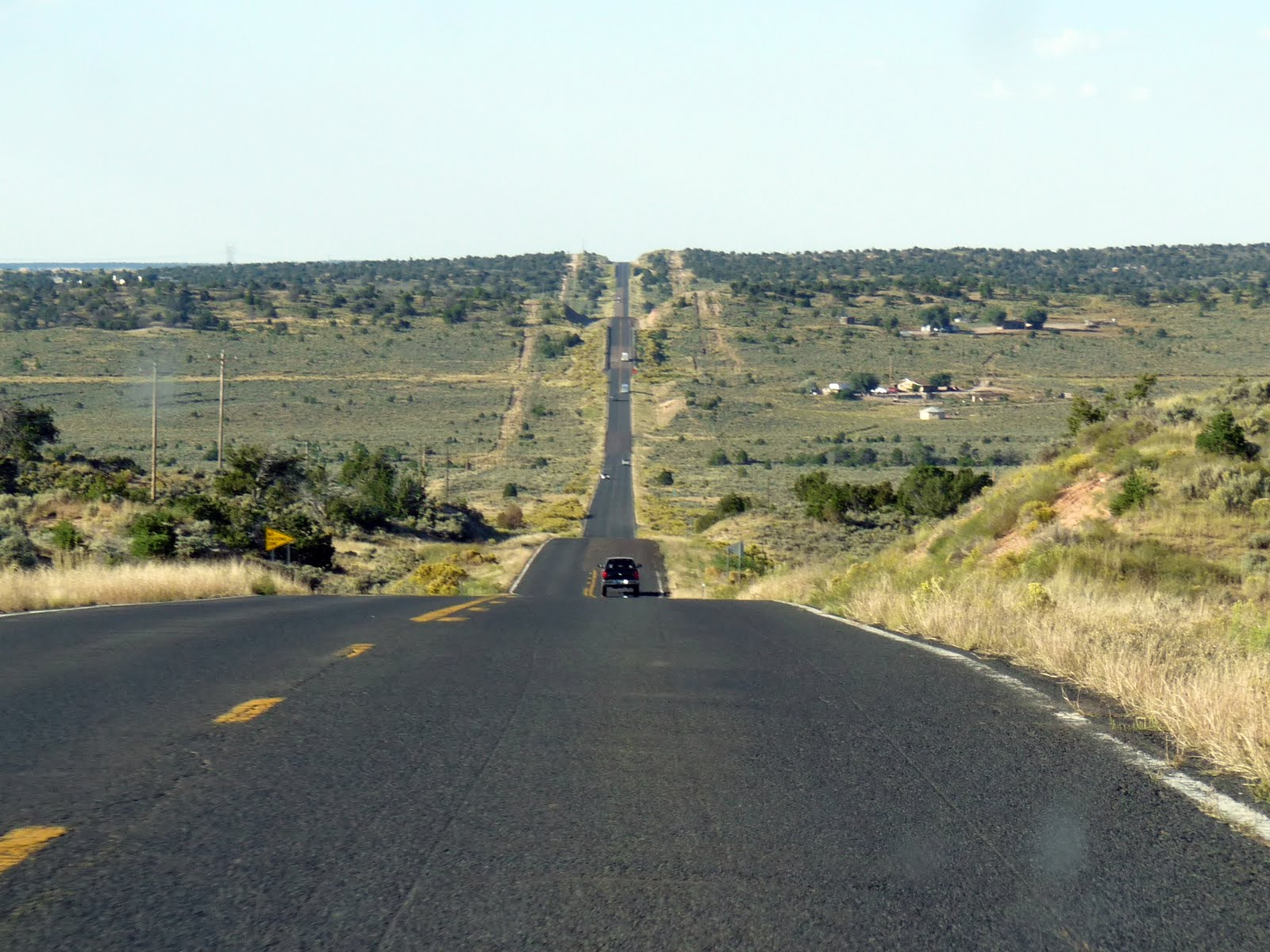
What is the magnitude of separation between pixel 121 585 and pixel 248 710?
39.8ft

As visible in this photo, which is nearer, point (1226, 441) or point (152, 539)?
point (1226, 441)

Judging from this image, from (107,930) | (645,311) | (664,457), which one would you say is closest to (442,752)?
(107,930)

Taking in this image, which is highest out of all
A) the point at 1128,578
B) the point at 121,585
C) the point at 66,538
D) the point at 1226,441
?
the point at 1226,441

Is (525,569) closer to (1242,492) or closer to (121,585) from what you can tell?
(1242,492)

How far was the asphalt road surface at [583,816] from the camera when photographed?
161 inches

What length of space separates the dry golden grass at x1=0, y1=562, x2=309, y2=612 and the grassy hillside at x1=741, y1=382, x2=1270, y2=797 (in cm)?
1006

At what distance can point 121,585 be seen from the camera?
18844mm

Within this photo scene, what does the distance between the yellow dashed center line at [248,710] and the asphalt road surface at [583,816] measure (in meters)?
0.09

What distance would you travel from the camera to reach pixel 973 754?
6.86 m

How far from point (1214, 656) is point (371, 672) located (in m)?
6.20

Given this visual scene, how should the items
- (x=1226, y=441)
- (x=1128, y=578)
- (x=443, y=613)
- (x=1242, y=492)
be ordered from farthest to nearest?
(x=1226, y=441), (x=1242, y=492), (x=1128, y=578), (x=443, y=613)

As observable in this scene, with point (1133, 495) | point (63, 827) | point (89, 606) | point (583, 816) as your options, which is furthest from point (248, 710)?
point (1133, 495)

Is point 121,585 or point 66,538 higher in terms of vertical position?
point 121,585

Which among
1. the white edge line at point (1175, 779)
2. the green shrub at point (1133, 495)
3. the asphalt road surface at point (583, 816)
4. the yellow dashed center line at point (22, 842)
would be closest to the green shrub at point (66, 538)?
the green shrub at point (1133, 495)
